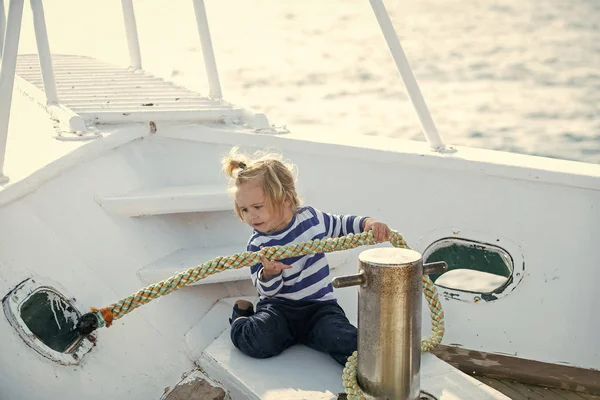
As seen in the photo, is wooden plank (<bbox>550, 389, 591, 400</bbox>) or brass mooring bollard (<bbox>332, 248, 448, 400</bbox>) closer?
brass mooring bollard (<bbox>332, 248, 448, 400</bbox>)

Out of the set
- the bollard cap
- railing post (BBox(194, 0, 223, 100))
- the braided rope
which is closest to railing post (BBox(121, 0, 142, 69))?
railing post (BBox(194, 0, 223, 100))

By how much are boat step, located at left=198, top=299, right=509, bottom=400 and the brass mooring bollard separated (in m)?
0.20

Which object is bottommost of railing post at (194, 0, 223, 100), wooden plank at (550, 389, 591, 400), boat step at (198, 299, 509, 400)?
wooden plank at (550, 389, 591, 400)

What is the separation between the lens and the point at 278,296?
2176mm

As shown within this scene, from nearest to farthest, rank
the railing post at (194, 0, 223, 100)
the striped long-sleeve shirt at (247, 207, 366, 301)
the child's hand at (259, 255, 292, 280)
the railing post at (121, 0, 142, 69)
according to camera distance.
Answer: the child's hand at (259, 255, 292, 280) < the striped long-sleeve shirt at (247, 207, 366, 301) < the railing post at (194, 0, 223, 100) < the railing post at (121, 0, 142, 69)

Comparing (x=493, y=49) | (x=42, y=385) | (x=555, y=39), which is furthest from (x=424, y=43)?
(x=42, y=385)

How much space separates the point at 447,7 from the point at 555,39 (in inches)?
149

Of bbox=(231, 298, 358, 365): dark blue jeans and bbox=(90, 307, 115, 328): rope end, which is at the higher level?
bbox=(90, 307, 115, 328): rope end

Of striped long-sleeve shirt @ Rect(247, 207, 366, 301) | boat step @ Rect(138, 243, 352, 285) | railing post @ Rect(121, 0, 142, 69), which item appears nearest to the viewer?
striped long-sleeve shirt @ Rect(247, 207, 366, 301)

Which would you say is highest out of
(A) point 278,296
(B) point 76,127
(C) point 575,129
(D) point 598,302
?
(B) point 76,127

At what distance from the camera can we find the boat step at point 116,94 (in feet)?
9.43

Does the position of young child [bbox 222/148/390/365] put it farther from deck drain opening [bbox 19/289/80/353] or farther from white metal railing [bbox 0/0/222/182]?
white metal railing [bbox 0/0/222/182]

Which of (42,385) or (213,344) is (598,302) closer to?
(213,344)

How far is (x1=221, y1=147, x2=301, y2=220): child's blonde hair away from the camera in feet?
6.80
